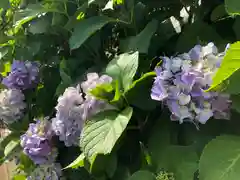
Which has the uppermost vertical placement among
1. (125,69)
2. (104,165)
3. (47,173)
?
(125,69)

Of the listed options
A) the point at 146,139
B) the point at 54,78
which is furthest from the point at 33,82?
the point at 146,139

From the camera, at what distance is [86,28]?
2.14 ft

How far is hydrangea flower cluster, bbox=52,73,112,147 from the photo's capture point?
0.60 m

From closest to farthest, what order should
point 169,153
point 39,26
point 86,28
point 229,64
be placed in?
point 229,64 < point 169,153 < point 86,28 < point 39,26

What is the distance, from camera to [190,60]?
52cm

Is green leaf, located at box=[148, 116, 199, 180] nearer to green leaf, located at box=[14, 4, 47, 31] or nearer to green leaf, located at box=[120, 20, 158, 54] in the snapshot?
green leaf, located at box=[120, 20, 158, 54]

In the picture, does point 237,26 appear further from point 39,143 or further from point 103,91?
point 39,143

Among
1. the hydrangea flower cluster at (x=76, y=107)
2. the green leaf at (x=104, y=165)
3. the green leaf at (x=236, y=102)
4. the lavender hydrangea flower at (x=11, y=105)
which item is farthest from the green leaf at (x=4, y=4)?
the green leaf at (x=236, y=102)

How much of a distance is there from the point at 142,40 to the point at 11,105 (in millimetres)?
318

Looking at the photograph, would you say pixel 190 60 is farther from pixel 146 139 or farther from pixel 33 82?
pixel 33 82

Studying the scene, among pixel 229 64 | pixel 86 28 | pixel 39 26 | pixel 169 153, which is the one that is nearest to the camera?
pixel 229 64

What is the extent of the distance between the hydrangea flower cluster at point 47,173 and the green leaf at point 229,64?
39 centimetres

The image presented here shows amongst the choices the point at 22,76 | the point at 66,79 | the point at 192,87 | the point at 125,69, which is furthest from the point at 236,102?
the point at 22,76

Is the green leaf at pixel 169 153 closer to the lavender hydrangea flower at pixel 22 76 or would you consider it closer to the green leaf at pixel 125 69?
the green leaf at pixel 125 69
